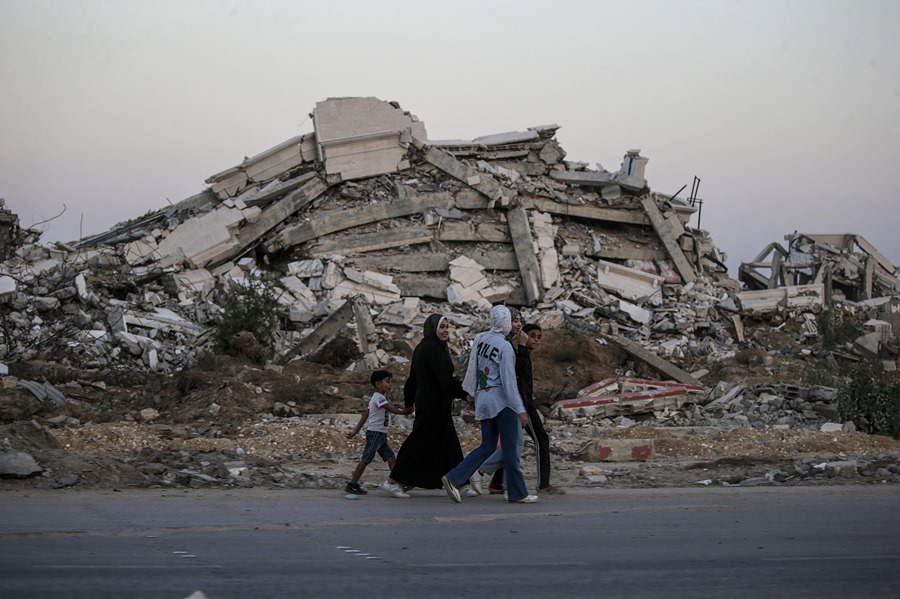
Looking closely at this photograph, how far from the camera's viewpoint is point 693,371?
21.1 metres

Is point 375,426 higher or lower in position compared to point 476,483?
higher

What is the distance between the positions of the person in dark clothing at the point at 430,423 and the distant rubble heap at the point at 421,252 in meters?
13.9

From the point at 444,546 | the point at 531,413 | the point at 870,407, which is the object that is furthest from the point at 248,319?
the point at 444,546

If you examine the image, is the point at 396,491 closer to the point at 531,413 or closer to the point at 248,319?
the point at 531,413

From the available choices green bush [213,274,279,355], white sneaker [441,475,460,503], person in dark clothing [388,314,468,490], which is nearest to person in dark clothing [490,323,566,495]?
person in dark clothing [388,314,468,490]

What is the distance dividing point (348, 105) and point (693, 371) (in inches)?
498

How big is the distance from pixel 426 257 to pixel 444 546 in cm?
2154

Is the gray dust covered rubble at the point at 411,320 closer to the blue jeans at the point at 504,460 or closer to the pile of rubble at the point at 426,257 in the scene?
the pile of rubble at the point at 426,257

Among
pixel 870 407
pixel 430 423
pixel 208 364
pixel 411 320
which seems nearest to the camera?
pixel 430 423

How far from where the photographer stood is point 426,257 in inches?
1070

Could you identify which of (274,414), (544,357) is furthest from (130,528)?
(544,357)

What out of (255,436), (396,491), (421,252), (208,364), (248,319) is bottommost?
(396,491)

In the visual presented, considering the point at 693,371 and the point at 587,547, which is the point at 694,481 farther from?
the point at 693,371

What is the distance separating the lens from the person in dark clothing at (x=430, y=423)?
27.1 ft
